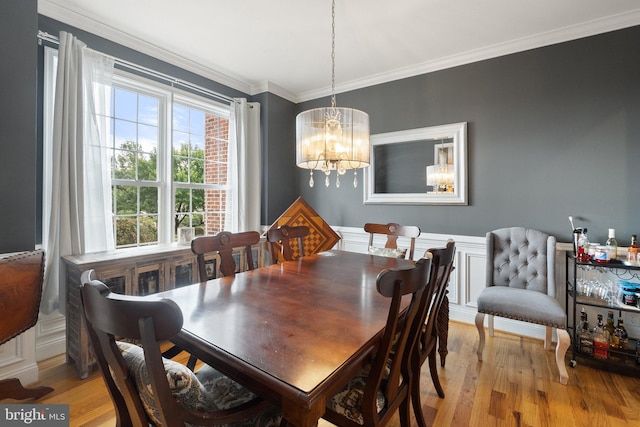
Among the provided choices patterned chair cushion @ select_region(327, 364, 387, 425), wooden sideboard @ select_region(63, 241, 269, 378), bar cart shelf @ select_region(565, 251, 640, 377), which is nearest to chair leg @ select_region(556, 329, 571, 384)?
bar cart shelf @ select_region(565, 251, 640, 377)

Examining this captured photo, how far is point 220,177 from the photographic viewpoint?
144 inches

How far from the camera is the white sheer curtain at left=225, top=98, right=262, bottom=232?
3607 millimetres

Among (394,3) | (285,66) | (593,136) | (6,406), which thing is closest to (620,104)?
(593,136)

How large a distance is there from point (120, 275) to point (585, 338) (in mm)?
3624

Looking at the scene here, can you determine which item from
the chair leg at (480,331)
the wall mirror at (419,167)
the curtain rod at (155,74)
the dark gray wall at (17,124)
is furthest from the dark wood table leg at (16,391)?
the wall mirror at (419,167)

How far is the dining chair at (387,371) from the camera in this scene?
39.1 inches

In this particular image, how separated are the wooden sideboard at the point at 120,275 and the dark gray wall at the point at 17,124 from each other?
40cm

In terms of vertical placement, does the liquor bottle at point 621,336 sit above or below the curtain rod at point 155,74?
below

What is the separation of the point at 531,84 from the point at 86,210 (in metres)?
4.04

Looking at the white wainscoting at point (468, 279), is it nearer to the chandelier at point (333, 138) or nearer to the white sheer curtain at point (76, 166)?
the chandelier at point (333, 138)

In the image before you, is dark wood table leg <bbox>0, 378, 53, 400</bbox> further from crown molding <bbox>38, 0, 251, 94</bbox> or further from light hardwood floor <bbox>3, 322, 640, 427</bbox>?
crown molding <bbox>38, 0, 251, 94</bbox>

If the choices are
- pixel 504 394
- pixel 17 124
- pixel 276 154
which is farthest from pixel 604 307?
pixel 17 124

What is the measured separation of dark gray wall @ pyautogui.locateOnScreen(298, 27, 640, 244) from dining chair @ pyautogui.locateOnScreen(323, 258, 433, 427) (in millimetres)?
2133

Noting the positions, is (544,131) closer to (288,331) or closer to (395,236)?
(395,236)
